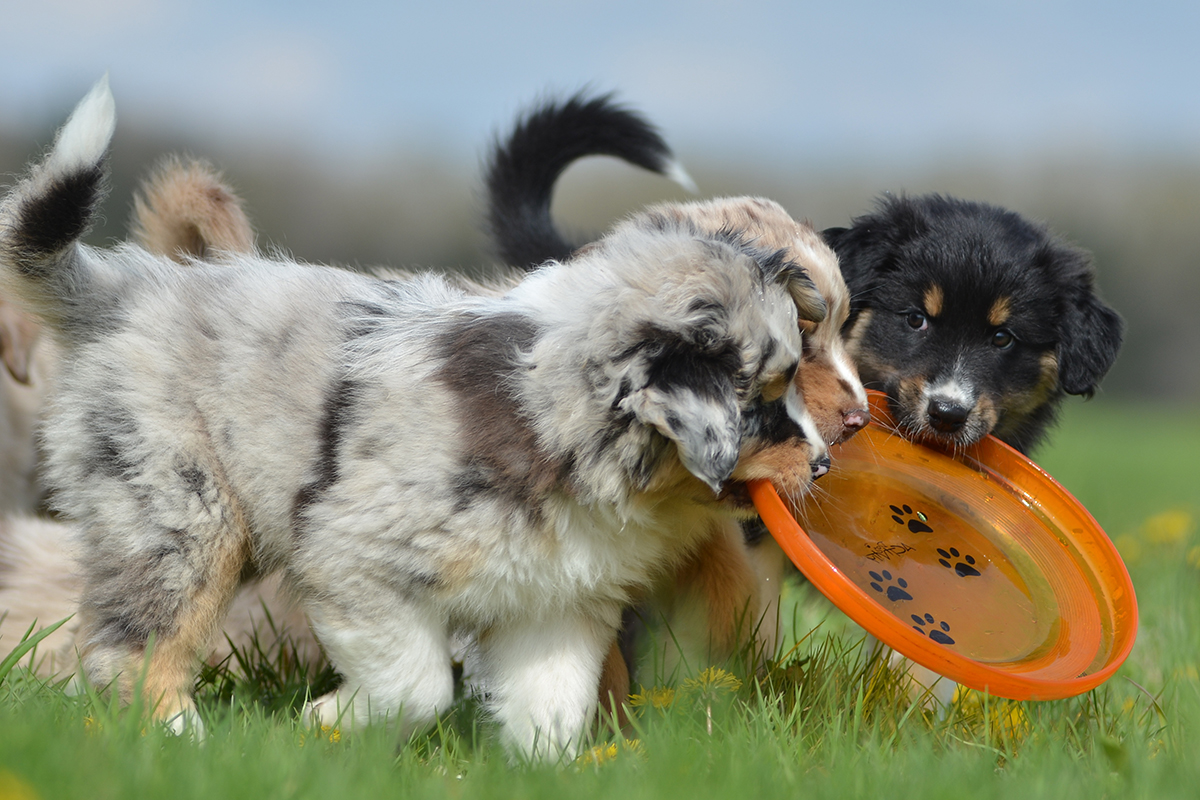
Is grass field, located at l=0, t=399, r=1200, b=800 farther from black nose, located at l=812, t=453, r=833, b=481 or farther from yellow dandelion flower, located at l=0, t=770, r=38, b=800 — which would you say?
black nose, located at l=812, t=453, r=833, b=481

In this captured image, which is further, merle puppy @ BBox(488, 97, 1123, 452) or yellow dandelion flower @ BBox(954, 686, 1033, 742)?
merle puppy @ BBox(488, 97, 1123, 452)

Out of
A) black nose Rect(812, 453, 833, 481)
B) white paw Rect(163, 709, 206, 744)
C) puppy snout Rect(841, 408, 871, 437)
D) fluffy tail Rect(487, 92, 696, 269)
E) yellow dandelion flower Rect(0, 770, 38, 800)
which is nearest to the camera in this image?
yellow dandelion flower Rect(0, 770, 38, 800)

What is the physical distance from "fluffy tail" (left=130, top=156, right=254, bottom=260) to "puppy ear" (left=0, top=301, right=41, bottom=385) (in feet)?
2.05

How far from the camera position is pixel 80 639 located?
2.79 metres

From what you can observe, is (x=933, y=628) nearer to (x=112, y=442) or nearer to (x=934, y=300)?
(x=934, y=300)

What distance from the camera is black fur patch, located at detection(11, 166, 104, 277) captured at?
2725 millimetres

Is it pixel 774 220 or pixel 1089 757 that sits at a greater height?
pixel 774 220

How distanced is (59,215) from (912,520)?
99.9 inches

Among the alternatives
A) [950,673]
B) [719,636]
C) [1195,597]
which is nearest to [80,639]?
[719,636]

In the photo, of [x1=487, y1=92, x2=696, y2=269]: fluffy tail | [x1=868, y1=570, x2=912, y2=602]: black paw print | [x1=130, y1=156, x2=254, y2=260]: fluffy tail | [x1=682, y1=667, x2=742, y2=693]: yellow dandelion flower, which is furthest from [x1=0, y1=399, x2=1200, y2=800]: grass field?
[x1=487, y1=92, x2=696, y2=269]: fluffy tail

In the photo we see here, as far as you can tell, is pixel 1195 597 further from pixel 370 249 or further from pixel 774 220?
pixel 370 249

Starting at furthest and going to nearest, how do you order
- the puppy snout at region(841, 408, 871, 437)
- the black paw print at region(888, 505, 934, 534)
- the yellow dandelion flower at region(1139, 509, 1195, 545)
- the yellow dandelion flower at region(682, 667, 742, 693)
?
the yellow dandelion flower at region(1139, 509, 1195, 545), the black paw print at region(888, 505, 934, 534), the yellow dandelion flower at region(682, 667, 742, 693), the puppy snout at region(841, 408, 871, 437)

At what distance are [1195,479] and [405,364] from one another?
429 inches

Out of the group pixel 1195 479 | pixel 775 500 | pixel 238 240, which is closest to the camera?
pixel 775 500
